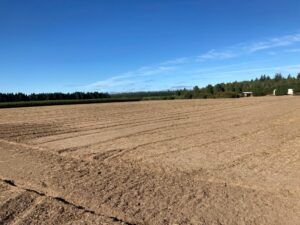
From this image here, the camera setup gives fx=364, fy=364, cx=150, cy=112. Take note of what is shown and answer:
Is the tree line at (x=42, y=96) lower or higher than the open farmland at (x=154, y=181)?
higher

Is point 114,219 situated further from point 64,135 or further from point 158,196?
point 64,135

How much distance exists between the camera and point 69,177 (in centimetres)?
766

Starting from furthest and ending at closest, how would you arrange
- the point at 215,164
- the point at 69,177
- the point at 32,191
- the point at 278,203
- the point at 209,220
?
the point at 215,164 < the point at 69,177 < the point at 32,191 < the point at 278,203 < the point at 209,220

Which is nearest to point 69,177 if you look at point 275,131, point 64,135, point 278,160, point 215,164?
point 215,164

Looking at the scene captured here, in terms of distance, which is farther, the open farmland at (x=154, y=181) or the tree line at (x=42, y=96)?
the tree line at (x=42, y=96)

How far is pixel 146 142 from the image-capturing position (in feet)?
40.7

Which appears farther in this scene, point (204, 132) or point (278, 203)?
point (204, 132)

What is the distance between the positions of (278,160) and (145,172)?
3268mm

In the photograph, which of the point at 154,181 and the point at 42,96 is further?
the point at 42,96

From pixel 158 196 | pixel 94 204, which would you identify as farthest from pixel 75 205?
pixel 158 196

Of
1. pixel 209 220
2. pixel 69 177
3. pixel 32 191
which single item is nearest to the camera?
pixel 209 220

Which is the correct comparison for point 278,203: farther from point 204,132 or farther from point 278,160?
point 204,132

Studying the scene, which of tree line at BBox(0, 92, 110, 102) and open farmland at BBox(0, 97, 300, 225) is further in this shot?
tree line at BBox(0, 92, 110, 102)

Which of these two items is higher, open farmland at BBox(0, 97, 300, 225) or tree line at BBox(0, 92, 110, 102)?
tree line at BBox(0, 92, 110, 102)
